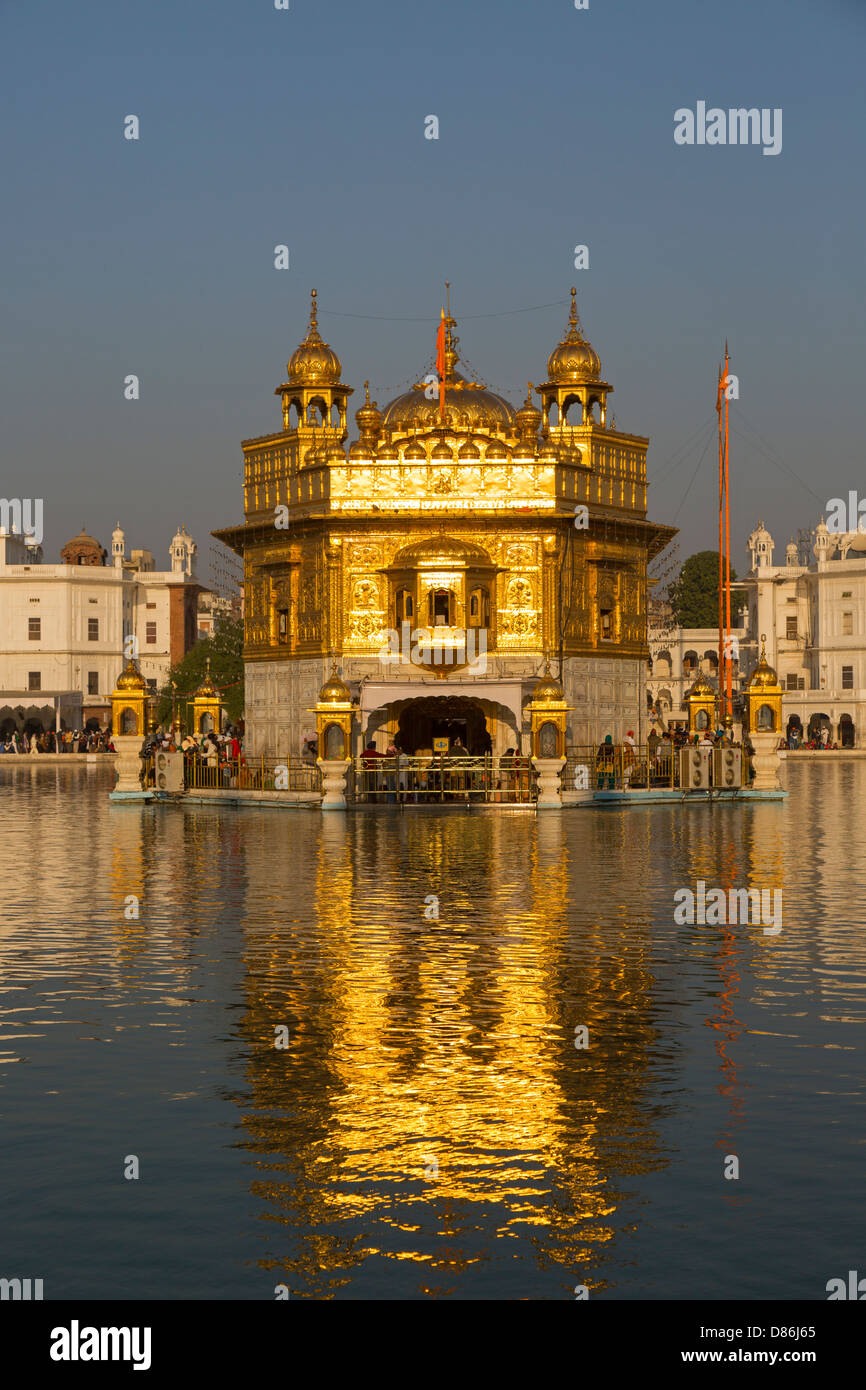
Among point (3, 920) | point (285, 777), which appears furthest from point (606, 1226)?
point (285, 777)

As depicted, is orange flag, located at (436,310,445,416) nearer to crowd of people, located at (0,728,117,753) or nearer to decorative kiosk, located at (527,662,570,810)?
decorative kiosk, located at (527,662,570,810)

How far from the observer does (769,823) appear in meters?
28.8

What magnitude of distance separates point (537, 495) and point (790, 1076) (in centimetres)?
3489

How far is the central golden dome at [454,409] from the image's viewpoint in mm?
45281

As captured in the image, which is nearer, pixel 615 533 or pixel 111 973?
pixel 111 973

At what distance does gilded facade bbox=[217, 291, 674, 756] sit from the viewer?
4222 cm

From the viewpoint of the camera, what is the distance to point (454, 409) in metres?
46.1

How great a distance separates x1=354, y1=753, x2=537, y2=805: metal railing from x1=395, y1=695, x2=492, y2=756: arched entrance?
25.3 ft

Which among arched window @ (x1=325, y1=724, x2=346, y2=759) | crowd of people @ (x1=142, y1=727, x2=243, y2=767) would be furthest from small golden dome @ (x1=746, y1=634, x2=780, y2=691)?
crowd of people @ (x1=142, y1=727, x2=243, y2=767)

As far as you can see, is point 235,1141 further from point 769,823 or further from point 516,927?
point 769,823

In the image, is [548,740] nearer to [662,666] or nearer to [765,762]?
[765,762]

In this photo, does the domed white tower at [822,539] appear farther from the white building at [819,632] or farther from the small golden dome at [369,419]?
the small golden dome at [369,419]
